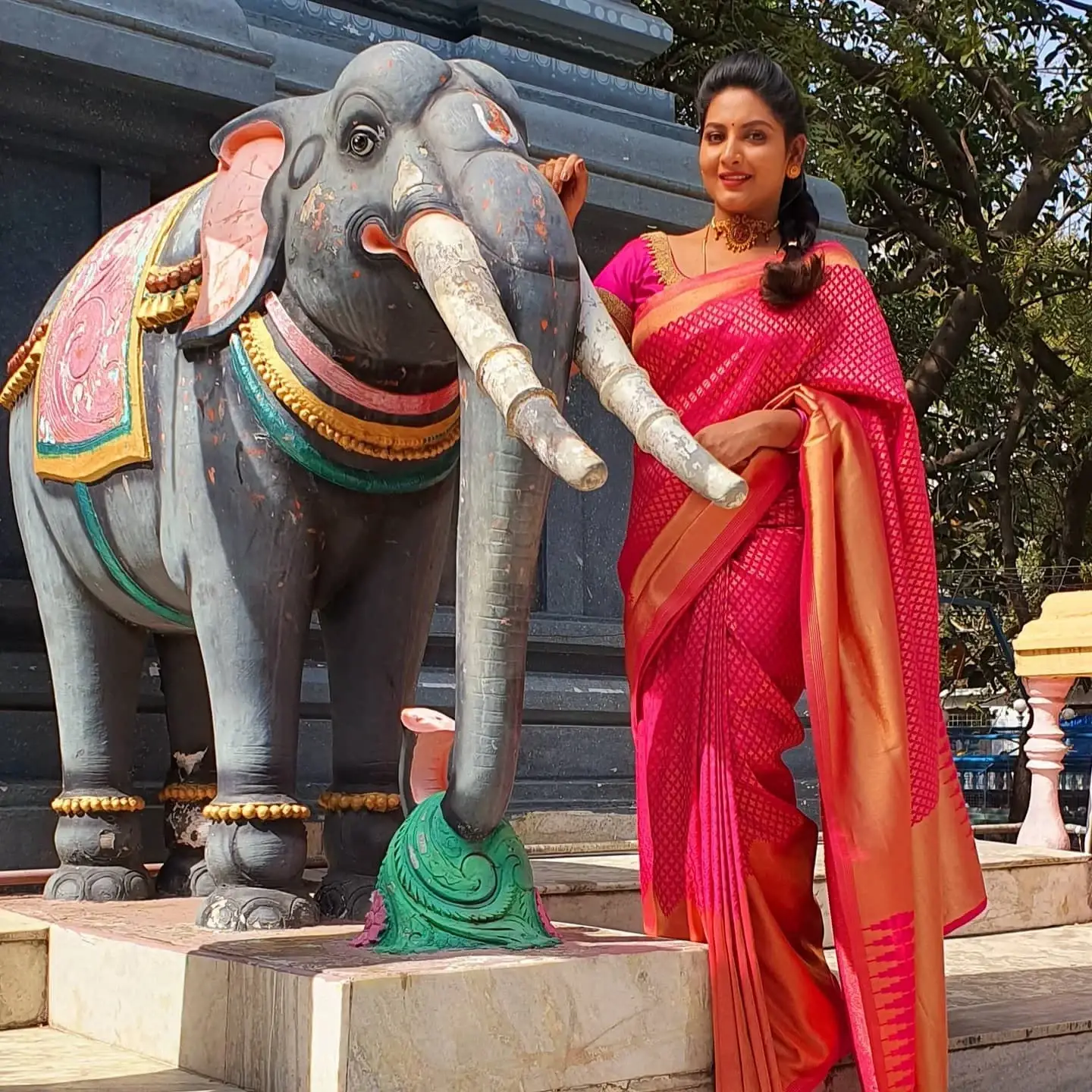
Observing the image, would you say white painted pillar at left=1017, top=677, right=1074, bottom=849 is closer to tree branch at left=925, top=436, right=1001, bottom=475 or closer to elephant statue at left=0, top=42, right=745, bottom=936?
elephant statue at left=0, top=42, right=745, bottom=936

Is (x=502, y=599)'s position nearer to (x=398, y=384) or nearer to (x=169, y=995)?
(x=398, y=384)

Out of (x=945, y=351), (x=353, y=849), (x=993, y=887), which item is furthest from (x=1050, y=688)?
(x=945, y=351)

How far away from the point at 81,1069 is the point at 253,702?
1.93 feet

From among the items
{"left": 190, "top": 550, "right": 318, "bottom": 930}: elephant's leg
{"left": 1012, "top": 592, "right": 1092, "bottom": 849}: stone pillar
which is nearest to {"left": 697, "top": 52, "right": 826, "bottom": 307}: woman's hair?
{"left": 190, "top": 550, "right": 318, "bottom": 930}: elephant's leg

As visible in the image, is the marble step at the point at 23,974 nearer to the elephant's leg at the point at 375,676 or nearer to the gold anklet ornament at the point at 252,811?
the gold anklet ornament at the point at 252,811

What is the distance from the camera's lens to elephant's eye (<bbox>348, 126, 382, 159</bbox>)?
2447mm

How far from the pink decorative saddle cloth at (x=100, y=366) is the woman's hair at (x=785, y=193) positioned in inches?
36.7

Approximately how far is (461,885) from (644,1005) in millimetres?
293

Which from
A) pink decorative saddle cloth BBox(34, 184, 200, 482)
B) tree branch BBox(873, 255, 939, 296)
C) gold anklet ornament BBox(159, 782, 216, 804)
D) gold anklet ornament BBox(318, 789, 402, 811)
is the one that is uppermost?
tree branch BBox(873, 255, 939, 296)

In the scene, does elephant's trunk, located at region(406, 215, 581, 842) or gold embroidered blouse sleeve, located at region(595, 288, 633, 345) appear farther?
gold embroidered blouse sleeve, located at region(595, 288, 633, 345)

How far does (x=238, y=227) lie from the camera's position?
267 centimetres

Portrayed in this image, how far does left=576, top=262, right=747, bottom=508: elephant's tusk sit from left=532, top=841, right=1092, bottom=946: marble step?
52.7 inches

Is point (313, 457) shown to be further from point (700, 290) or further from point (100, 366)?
point (700, 290)

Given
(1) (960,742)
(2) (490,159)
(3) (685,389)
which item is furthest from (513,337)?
(1) (960,742)
